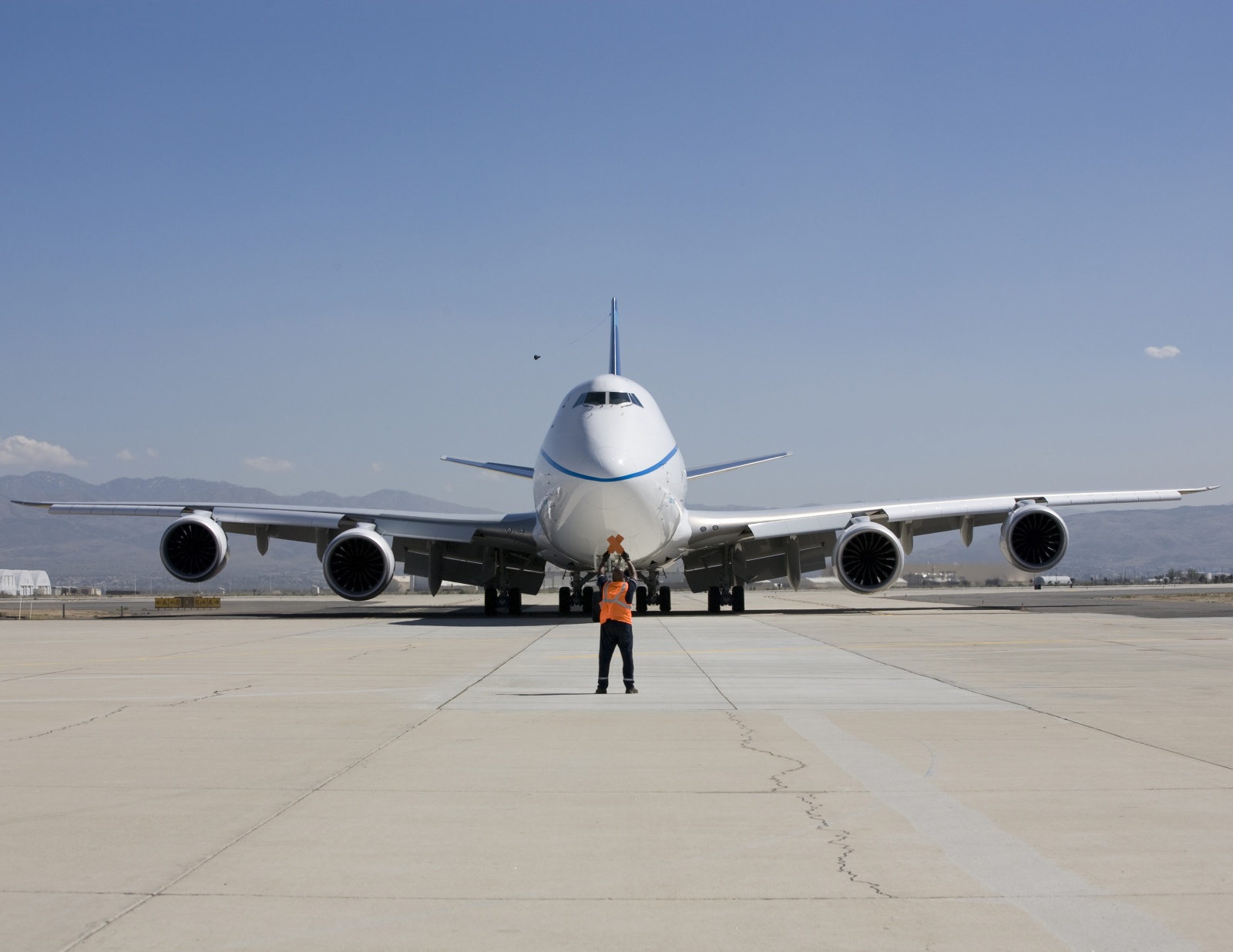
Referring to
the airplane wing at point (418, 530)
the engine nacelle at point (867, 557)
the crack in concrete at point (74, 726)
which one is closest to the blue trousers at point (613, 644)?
the crack in concrete at point (74, 726)

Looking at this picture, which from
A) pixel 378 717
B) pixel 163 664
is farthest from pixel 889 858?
pixel 163 664

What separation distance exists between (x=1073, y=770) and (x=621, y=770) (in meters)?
2.59

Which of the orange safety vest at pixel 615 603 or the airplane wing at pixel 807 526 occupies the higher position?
the airplane wing at pixel 807 526

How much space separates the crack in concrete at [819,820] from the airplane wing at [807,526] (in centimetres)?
1826

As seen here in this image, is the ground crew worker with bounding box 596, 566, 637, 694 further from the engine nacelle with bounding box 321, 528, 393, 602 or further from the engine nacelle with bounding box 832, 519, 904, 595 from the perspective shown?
the engine nacelle with bounding box 832, 519, 904, 595

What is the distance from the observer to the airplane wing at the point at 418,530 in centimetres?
2639

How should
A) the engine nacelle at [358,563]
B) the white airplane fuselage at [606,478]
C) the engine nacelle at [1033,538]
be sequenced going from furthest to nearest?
1. the engine nacelle at [1033,538]
2. the engine nacelle at [358,563]
3. the white airplane fuselage at [606,478]

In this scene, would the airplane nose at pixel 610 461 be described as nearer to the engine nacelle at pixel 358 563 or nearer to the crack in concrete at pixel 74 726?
the engine nacelle at pixel 358 563

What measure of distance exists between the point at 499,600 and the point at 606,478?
10800 mm

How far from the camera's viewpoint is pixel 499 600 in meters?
30.2

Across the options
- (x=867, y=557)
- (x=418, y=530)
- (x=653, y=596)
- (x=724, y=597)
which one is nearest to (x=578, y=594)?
(x=653, y=596)

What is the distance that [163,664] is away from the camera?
1370 centimetres

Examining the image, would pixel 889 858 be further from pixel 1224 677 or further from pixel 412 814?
pixel 1224 677

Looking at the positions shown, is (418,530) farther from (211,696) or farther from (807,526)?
(211,696)
